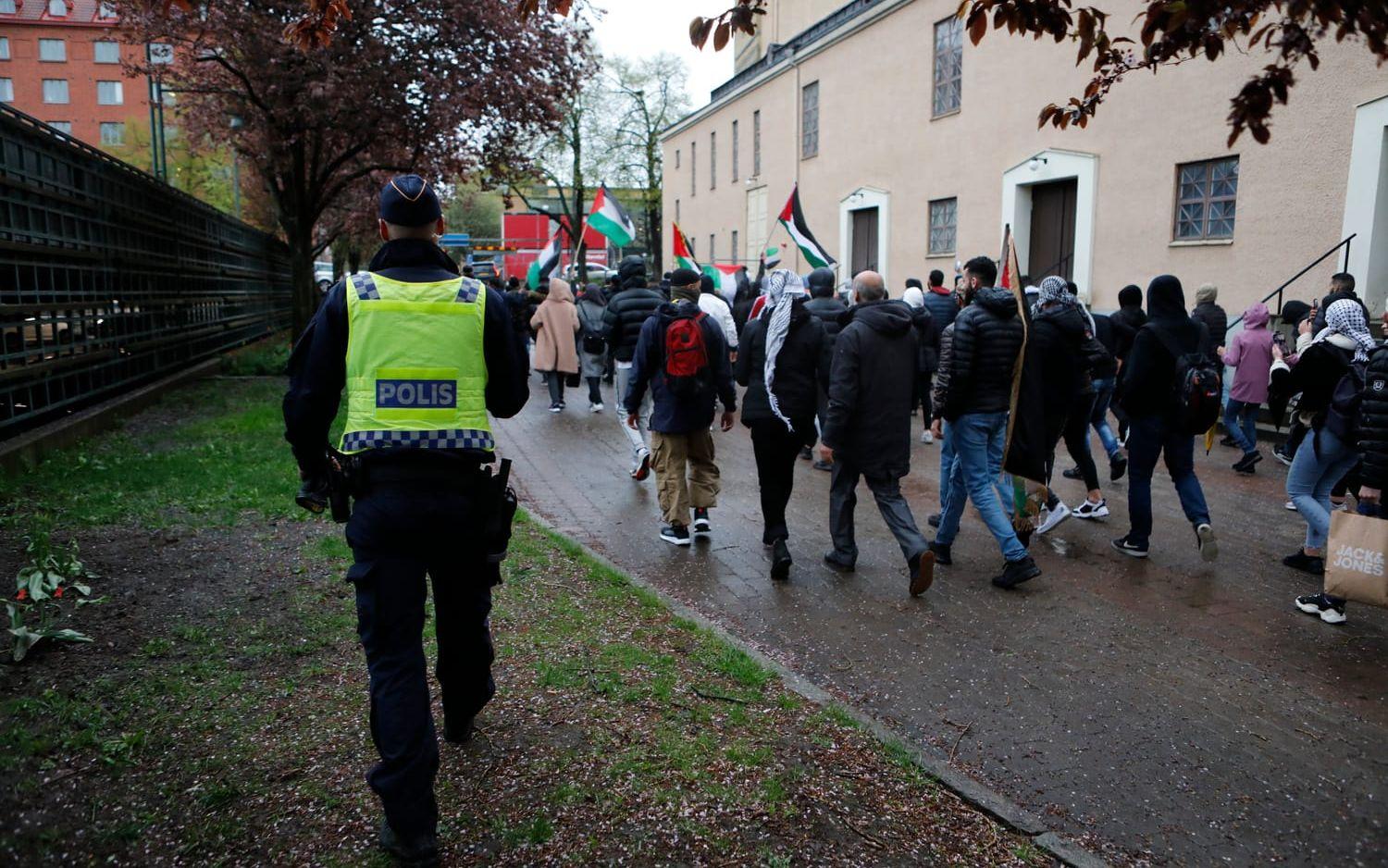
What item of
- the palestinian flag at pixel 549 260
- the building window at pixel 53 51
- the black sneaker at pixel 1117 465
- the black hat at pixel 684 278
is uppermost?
the building window at pixel 53 51

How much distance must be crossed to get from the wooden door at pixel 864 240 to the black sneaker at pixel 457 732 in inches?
804

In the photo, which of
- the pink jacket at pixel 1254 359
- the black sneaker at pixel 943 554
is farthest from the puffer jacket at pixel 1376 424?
the pink jacket at pixel 1254 359

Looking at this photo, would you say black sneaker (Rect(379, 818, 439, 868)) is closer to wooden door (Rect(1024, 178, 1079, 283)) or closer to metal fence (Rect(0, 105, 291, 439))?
metal fence (Rect(0, 105, 291, 439))

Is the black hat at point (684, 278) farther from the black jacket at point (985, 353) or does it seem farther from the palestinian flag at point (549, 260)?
the palestinian flag at point (549, 260)

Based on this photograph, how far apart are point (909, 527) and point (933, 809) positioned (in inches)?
101

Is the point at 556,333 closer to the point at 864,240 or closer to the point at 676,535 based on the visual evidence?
the point at 676,535

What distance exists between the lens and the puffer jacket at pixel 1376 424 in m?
4.84

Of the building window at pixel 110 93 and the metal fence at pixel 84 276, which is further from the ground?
the building window at pixel 110 93

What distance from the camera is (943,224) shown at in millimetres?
20141

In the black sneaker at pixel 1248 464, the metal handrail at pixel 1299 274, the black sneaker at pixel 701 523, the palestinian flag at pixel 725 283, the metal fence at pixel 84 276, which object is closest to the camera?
the black sneaker at pixel 701 523

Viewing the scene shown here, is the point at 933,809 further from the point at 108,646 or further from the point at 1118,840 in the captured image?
the point at 108,646

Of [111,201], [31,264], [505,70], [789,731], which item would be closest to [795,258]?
[505,70]

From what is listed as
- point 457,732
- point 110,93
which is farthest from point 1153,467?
point 110,93

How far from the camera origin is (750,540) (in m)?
7.18
